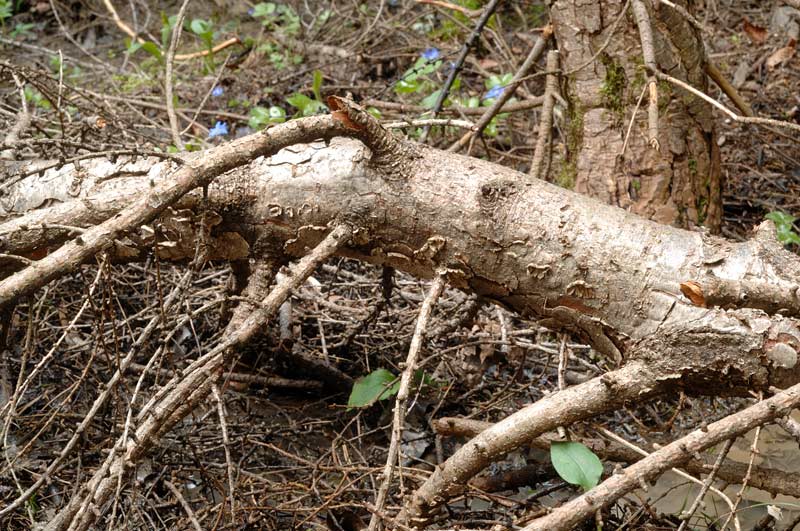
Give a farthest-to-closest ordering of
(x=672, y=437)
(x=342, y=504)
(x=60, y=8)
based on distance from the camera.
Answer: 1. (x=60, y=8)
2. (x=672, y=437)
3. (x=342, y=504)

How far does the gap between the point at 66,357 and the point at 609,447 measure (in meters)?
1.69

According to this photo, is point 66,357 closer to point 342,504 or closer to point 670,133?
point 342,504

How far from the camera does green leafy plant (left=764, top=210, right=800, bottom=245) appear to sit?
2.78 meters

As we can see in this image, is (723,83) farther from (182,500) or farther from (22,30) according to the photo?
(22,30)

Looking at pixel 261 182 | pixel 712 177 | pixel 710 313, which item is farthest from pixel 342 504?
pixel 712 177

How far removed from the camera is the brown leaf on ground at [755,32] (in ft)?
14.7

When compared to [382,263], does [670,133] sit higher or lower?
higher

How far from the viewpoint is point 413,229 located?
74.4 inches

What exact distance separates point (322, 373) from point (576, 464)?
1.07 meters

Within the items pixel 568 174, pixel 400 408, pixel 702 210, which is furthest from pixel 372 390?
pixel 702 210

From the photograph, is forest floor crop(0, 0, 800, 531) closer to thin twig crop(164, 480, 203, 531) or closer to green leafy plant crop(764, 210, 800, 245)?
thin twig crop(164, 480, 203, 531)

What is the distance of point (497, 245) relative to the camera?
1855mm

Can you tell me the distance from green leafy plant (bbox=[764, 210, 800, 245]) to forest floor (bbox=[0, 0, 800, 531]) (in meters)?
0.17

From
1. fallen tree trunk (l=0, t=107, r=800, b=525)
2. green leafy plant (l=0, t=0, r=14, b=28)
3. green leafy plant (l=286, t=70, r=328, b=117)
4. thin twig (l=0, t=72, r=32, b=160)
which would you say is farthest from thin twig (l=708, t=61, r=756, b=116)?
green leafy plant (l=0, t=0, r=14, b=28)
